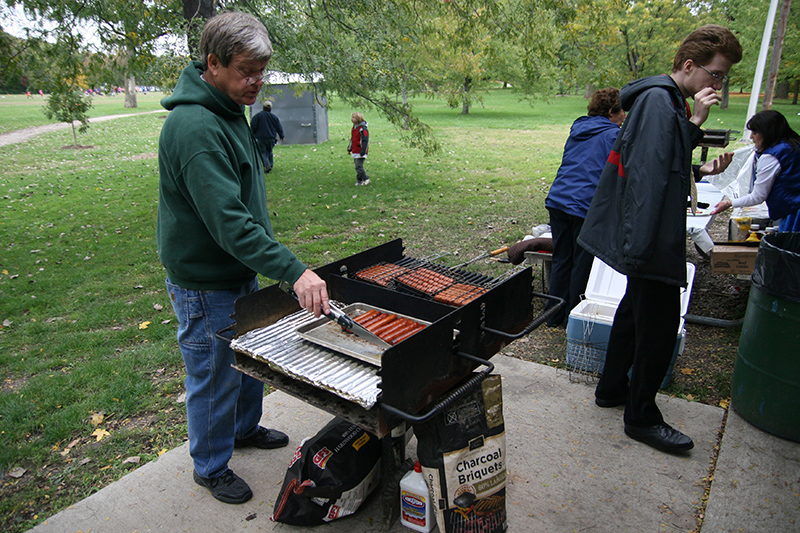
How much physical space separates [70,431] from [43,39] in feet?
22.8

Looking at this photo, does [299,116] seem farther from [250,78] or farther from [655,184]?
[655,184]

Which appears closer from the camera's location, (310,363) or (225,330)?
(310,363)

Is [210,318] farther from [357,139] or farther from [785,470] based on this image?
[357,139]

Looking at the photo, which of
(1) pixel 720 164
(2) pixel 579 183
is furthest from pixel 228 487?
(1) pixel 720 164

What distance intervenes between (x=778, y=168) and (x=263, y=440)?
5.14 meters

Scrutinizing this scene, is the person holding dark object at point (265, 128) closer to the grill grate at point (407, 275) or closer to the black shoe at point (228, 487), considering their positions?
the grill grate at point (407, 275)

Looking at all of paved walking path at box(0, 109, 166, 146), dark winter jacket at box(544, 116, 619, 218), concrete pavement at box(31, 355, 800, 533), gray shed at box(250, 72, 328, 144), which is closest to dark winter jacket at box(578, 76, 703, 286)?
concrete pavement at box(31, 355, 800, 533)

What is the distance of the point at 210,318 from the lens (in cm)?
269

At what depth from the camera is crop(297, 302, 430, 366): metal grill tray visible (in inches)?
93.4

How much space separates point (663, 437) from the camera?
10.6 ft

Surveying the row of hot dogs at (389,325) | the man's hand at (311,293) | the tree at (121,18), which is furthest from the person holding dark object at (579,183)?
the tree at (121,18)

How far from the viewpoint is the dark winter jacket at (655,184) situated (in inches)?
110

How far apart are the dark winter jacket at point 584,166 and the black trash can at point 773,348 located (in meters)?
1.51

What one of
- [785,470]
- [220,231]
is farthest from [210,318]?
[785,470]
